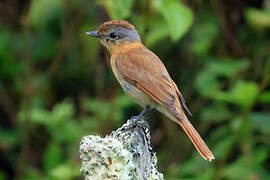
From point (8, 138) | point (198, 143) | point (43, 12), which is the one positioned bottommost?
point (198, 143)

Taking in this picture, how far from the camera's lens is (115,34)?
5117mm

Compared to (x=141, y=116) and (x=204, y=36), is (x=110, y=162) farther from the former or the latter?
(x=204, y=36)

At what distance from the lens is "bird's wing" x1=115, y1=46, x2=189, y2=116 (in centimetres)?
453

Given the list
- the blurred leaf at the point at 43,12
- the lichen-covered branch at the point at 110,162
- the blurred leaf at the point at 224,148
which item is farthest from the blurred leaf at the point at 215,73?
the lichen-covered branch at the point at 110,162

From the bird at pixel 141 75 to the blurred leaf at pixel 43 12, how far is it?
1.08 m

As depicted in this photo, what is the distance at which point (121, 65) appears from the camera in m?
4.89

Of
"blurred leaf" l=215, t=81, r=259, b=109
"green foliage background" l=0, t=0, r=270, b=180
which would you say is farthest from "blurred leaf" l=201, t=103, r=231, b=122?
"blurred leaf" l=215, t=81, r=259, b=109

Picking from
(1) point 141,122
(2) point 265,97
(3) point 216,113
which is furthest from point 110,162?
(3) point 216,113

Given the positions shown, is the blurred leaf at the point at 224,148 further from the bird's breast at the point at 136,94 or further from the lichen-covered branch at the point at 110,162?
the lichen-covered branch at the point at 110,162

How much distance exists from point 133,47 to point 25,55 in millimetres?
1433

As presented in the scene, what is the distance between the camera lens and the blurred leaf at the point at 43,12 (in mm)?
5969

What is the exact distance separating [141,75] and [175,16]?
1.76ft

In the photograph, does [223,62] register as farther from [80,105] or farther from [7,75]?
[7,75]

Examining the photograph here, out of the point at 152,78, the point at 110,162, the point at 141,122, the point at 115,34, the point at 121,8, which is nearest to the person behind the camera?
the point at 110,162
